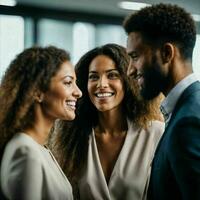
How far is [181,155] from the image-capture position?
46.3 inches

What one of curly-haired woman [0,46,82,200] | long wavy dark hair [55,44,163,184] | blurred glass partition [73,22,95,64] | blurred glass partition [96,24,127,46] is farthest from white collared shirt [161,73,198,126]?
blurred glass partition [96,24,127,46]

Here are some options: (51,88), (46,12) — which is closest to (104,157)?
(51,88)

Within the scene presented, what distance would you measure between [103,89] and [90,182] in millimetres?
395

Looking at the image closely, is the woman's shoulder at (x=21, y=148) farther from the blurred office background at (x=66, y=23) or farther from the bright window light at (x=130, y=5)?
the bright window light at (x=130, y=5)

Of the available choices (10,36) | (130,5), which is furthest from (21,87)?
(130,5)

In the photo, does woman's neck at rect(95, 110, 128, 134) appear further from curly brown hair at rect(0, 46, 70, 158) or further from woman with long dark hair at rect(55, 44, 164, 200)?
curly brown hair at rect(0, 46, 70, 158)

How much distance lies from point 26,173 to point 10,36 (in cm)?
274

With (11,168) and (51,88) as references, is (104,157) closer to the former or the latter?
(51,88)

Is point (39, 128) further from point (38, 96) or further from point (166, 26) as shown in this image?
point (166, 26)

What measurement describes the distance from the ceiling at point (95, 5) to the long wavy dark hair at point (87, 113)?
2.32 meters

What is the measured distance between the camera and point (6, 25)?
12.8 ft

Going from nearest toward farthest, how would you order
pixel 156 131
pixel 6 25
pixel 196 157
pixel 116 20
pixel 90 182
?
pixel 196 157
pixel 90 182
pixel 156 131
pixel 6 25
pixel 116 20

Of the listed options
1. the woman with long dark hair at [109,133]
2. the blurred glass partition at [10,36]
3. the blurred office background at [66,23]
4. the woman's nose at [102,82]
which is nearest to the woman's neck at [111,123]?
the woman with long dark hair at [109,133]

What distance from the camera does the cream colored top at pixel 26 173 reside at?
129 cm
